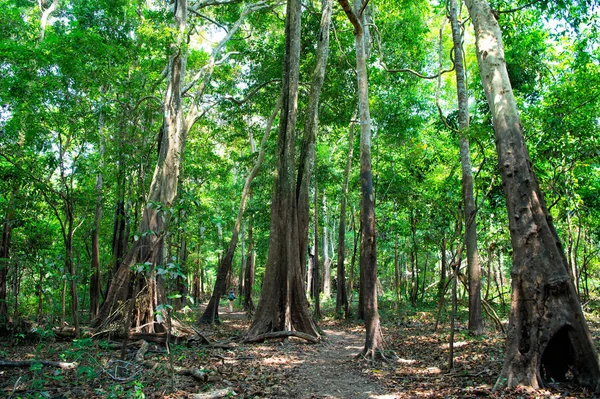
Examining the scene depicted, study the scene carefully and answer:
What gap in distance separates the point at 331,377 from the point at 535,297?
10.8 feet

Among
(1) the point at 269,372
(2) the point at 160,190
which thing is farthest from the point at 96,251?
(1) the point at 269,372

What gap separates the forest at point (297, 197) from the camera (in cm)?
478

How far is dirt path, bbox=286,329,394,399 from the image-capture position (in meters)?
5.34

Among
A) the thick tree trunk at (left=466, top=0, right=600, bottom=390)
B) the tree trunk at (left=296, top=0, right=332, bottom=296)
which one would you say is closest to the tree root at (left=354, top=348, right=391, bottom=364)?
the thick tree trunk at (left=466, top=0, right=600, bottom=390)

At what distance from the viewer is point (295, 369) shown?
6730 mm

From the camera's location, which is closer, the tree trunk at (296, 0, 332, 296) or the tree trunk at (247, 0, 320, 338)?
the tree trunk at (247, 0, 320, 338)

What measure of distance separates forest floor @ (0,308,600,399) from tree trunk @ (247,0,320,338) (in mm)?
525

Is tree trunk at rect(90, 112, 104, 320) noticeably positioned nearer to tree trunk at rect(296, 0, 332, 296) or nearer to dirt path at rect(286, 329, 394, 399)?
tree trunk at rect(296, 0, 332, 296)

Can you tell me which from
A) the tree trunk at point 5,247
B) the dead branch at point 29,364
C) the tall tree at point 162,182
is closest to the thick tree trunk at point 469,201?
the tall tree at point 162,182

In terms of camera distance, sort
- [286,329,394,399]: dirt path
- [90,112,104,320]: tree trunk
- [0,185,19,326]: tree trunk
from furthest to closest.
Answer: [90,112,104,320]: tree trunk
[0,185,19,326]: tree trunk
[286,329,394,399]: dirt path

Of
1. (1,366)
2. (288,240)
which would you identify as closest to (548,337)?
(288,240)

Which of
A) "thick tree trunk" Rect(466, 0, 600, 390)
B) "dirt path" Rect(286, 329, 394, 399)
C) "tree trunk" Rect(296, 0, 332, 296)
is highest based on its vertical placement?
"tree trunk" Rect(296, 0, 332, 296)

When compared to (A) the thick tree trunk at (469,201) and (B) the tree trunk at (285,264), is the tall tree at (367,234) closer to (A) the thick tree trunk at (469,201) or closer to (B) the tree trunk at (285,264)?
(A) the thick tree trunk at (469,201)

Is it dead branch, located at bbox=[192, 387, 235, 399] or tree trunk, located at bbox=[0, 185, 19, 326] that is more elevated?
tree trunk, located at bbox=[0, 185, 19, 326]
